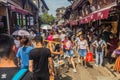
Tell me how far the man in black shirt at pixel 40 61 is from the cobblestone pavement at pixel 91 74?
443 centimetres

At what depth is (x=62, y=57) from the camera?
12.5 meters

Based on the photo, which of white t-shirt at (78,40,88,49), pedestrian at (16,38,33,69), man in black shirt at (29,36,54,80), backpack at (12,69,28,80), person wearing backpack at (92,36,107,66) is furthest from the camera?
person wearing backpack at (92,36,107,66)

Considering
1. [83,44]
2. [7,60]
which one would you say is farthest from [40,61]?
[83,44]

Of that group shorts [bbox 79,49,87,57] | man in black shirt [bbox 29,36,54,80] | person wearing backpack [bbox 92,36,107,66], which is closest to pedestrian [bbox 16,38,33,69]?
man in black shirt [bbox 29,36,54,80]

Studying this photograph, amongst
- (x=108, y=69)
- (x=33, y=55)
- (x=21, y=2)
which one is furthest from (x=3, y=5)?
(x=21, y=2)

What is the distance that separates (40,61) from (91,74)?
5.65m

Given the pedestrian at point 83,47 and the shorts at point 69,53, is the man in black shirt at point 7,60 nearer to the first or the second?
the shorts at point 69,53

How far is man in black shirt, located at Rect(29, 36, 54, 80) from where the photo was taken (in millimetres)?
6129

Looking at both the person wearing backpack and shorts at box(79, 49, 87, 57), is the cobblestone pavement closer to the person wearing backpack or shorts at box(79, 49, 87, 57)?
the person wearing backpack

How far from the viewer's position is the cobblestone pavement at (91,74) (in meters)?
10.8

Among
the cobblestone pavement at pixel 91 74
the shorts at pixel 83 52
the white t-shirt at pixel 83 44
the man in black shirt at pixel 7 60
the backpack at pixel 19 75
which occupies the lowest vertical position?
the cobblestone pavement at pixel 91 74

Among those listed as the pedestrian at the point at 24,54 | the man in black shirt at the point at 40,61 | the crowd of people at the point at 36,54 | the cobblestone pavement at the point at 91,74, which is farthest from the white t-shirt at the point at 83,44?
the man in black shirt at the point at 40,61

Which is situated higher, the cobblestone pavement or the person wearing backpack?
the person wearing backpack

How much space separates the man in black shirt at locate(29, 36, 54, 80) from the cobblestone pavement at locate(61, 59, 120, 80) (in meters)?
4.43
